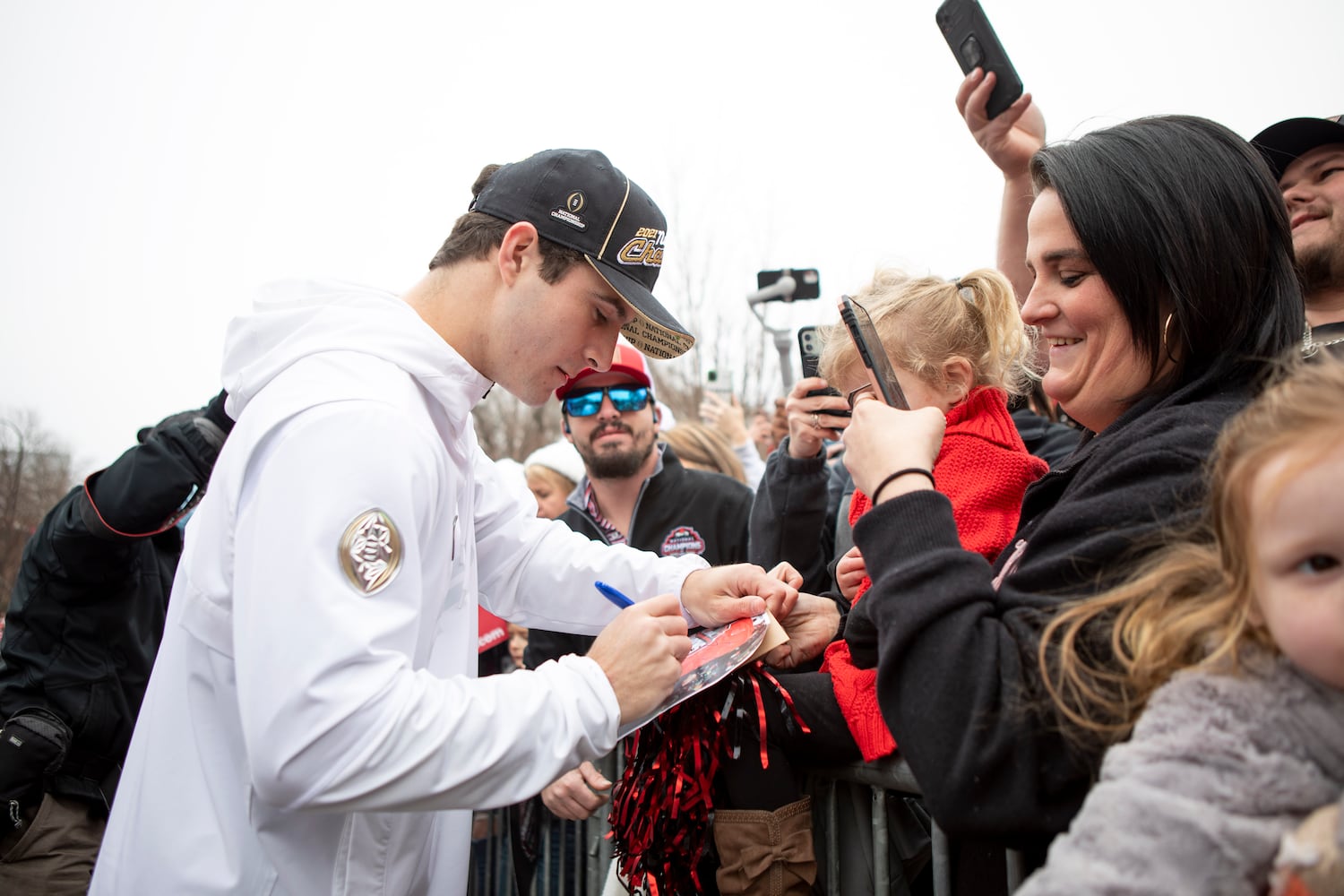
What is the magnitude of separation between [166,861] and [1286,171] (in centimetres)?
343

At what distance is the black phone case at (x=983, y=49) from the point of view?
10.1ft

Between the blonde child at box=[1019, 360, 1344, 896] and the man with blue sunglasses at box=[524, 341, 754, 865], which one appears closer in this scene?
the blonde child at box=[1019, 360, 1344, 896]

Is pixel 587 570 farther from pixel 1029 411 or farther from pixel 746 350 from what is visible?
pixel 746 350

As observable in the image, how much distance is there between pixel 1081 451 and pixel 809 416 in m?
1.66

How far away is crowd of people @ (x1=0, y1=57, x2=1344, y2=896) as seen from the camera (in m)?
1.15

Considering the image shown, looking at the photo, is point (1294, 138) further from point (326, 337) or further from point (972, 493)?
point (326, 337)

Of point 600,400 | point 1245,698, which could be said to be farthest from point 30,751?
point 1245,698

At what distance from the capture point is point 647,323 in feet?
8.40

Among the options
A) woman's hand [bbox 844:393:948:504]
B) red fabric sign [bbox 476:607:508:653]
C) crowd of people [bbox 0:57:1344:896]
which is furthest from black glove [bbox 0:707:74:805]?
woman's hand [bbox 844:393:948:504]

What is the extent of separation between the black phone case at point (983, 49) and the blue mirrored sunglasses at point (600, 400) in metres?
2.18

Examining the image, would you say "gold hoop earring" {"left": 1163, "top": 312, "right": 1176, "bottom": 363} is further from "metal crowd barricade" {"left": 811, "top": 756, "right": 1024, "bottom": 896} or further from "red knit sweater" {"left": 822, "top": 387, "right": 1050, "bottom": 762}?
"metal crowd barricade" {"left": 811, "top": 756, "right": 1024, "bottom": 896}

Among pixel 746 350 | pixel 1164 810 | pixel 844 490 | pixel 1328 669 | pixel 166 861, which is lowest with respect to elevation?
pixel 746 350

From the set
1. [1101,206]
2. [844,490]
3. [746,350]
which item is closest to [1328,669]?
[1101,206]

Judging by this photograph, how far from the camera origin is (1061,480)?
1.75 meters
